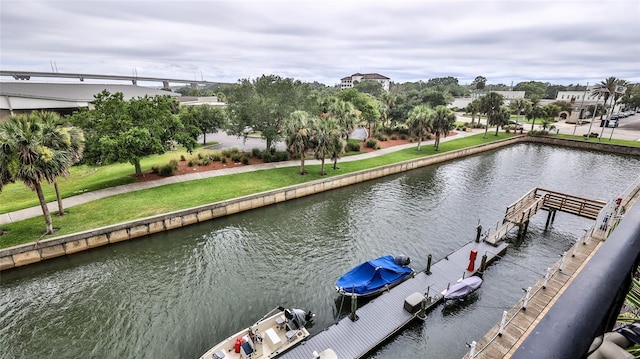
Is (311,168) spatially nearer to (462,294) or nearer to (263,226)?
(263,226)

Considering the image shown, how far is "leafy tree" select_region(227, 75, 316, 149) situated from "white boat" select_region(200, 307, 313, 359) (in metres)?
32.1

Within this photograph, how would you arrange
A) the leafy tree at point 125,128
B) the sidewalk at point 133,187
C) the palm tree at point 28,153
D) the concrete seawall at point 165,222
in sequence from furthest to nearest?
the leafy tree at point 125,128
the sidewalk at point 133,187
the concrete seawall at point 165,222
the palm tree at point 28,153

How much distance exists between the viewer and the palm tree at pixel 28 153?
2245 cm

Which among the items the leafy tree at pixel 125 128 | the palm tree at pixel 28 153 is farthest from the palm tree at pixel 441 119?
the palm tree at pixel 28 153

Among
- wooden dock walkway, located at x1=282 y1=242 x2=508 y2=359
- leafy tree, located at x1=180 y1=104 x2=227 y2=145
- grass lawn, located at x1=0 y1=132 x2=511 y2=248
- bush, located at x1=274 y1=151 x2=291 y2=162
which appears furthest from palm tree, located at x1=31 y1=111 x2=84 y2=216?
leafy tree, located at x1=180 y1=104 x2=227 y2=145

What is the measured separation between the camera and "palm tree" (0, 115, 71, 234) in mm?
22453

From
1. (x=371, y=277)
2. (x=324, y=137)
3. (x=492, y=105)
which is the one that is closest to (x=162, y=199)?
(x=324, y=137)

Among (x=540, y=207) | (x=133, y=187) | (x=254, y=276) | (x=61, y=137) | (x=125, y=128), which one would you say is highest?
(x=61, y=137)

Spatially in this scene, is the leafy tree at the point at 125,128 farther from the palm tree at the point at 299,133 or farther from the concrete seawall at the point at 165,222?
the palm tree at the point at 299,133

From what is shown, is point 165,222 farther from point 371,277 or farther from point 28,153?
point 371,277

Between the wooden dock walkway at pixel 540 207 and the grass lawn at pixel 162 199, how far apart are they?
67.2ft

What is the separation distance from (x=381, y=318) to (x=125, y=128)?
32.9 m

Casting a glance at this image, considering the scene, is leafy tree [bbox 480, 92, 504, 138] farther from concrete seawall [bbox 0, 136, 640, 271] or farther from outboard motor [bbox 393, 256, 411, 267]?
outboard motor [bbox 393, 256, 411, 267]

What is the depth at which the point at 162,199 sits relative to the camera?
32281 millimetres
